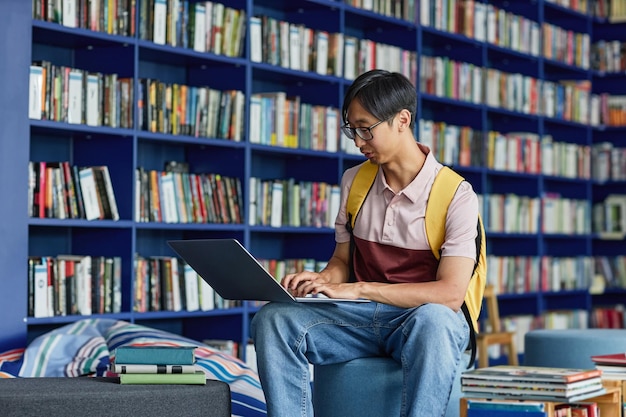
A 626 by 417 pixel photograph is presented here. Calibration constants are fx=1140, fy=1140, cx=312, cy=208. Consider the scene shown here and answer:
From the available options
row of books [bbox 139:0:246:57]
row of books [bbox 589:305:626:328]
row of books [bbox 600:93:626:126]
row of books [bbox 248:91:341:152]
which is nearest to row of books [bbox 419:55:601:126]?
row of books [bbox 600:93:626:126]

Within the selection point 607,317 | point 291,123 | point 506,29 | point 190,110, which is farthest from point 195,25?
point 607,317

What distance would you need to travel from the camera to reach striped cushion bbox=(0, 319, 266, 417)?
392cm

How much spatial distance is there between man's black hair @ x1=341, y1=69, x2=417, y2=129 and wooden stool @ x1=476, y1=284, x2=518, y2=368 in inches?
127

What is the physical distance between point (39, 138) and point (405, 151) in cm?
210

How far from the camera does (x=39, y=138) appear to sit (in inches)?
183

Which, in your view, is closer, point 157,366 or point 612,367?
point 157,366

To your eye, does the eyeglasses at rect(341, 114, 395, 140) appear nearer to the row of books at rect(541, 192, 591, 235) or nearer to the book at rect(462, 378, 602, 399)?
the book at rect(462, 378, 602, 399)

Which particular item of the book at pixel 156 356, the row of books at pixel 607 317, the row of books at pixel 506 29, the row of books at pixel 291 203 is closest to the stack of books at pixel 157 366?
the book at pixel 156 356

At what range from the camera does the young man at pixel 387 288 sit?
270cm

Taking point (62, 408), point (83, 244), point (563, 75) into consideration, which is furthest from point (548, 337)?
point (563, 75)

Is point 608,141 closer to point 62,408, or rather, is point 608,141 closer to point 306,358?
point 306,358

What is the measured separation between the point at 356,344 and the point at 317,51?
2.87 meters

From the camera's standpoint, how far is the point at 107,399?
2.53 meters

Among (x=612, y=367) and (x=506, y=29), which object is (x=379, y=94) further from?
(x=506, y=29)
